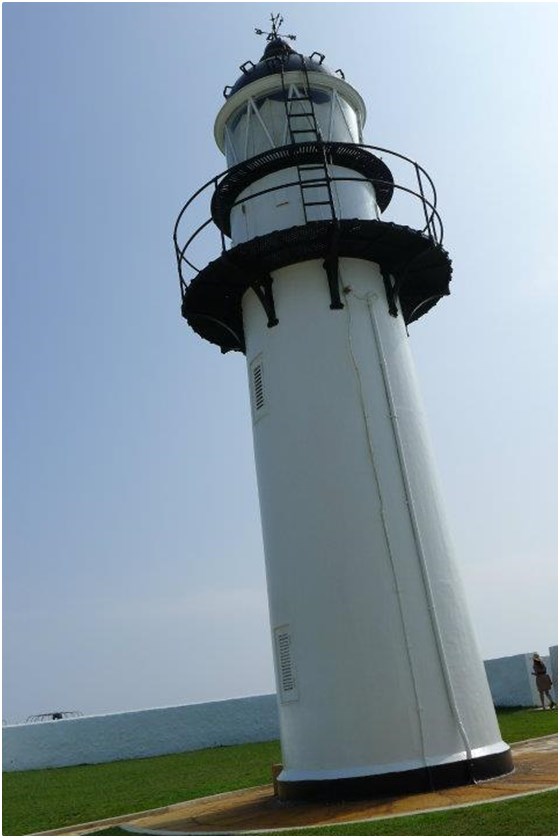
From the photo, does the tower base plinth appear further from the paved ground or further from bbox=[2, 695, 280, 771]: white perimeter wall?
bbox=[2, 695, 280, 771]: white perimeter wall

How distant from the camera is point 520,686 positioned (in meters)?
20.9

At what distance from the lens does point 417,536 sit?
34.2 feet

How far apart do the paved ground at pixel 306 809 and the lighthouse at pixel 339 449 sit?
0.38 metres

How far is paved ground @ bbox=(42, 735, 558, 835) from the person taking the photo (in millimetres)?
8078

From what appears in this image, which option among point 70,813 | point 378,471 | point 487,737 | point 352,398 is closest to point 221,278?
point 352,398

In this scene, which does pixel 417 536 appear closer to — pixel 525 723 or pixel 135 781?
pixel 525 723

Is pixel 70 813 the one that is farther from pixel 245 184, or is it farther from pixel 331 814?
pixel 245 184

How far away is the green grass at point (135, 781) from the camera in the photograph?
11617 millimetres

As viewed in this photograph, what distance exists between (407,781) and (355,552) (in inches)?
112

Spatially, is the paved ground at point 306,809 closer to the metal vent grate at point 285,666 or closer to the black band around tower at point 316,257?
the metal vent grate at point 285,666

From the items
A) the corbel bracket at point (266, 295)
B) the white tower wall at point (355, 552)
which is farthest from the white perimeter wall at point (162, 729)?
the corbel bracket at point (266, 295)

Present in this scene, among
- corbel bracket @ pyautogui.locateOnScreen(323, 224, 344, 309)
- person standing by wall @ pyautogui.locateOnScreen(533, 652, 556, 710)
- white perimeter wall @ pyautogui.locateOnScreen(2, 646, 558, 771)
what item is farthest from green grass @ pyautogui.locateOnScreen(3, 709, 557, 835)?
corbel bracket @ pyautogui.locateOnScreen(323, 224, 344, 309)

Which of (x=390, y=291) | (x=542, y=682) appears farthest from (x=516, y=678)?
(x=390, y=291)

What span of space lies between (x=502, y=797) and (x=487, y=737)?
7.05 feet
